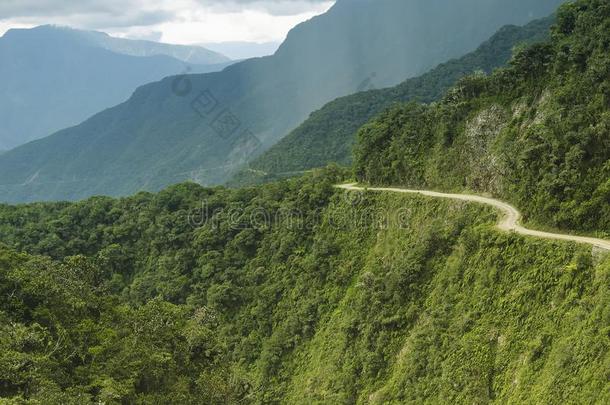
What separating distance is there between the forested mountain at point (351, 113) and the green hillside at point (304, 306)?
4509cm

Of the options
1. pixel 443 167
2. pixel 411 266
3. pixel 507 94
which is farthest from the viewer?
pixel 443 167

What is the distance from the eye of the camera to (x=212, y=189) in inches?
2761

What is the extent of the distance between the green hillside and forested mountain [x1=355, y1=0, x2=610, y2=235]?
290 cm

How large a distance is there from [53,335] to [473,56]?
108 metres

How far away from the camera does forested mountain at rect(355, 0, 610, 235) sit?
32.9 metres

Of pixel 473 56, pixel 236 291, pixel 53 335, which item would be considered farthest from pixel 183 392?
pixel 473 56

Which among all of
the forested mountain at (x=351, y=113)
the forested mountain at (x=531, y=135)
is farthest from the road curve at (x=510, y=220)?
the forested mountain at (x=351, y=113)

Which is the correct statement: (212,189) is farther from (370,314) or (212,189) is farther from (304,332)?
(370,314)

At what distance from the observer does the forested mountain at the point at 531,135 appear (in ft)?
108

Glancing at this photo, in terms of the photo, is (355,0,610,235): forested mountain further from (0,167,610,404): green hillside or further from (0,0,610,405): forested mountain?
(0,167,610,404): green hillside

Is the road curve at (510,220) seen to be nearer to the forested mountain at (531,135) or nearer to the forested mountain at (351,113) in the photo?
the forested mountain at (531,135)

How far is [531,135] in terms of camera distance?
123 feet

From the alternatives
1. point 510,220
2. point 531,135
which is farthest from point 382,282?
point 531,135

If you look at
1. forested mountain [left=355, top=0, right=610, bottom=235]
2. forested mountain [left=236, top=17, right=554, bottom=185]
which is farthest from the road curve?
forested mountain [left=236, top=17, right=554, bottom=185]
